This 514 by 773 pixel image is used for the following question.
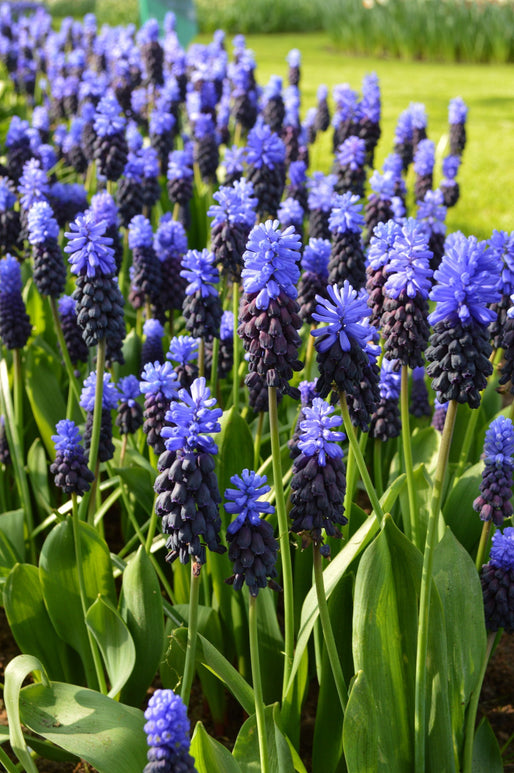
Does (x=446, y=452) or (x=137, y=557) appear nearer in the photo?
(x=446, y=452)

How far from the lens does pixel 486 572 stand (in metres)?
3.04

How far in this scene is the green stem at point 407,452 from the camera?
278 cm

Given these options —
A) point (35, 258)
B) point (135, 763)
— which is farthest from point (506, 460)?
point (35, 258)

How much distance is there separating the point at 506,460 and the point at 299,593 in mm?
1086

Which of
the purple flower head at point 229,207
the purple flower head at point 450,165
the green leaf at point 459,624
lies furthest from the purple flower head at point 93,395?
the purple flower head at point 450,165

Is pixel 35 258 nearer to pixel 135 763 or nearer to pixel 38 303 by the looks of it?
pixel 38 303

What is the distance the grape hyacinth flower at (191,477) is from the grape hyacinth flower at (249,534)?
49mm

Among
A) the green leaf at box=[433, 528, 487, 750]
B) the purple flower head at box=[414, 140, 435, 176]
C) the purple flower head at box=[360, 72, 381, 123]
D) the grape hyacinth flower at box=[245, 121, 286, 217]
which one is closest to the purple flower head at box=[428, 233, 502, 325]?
the green leaf at box=[433, 528, 487, 750]

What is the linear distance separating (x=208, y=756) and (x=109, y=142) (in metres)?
3.74

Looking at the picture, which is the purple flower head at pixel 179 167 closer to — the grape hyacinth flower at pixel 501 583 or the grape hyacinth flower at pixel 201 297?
the grape hyacinth flower at pixel 201 297

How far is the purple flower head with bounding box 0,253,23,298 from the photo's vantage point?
4.26m

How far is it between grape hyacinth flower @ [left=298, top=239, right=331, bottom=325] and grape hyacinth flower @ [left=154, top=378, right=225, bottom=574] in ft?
6.20

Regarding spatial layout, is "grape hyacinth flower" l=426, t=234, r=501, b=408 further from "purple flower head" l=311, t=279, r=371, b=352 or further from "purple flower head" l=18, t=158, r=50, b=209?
"purple flower head" l=18, t=158, r=50, b=209

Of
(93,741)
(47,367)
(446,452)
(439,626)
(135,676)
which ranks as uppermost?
(446,452)
